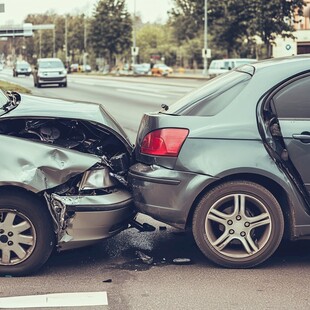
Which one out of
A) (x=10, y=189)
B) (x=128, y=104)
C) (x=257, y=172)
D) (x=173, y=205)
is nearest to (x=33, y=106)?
(x=10, y=189)

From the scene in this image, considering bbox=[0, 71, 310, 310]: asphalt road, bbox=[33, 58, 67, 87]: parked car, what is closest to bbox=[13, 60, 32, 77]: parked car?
bbox=[33, 58, 67, 87]: parked car

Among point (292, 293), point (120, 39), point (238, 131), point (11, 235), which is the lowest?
point (292, 293)

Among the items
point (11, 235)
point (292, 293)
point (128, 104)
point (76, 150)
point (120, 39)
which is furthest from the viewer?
point (120, 39)

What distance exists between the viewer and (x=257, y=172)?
15.5ft

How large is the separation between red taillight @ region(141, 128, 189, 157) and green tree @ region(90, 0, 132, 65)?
246 feet

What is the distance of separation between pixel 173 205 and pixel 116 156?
0.75 metres

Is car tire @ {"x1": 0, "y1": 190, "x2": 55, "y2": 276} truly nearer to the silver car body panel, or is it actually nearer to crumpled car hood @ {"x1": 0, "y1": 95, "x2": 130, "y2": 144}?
the silver car body panel

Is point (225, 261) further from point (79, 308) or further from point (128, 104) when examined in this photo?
point (128, 104)

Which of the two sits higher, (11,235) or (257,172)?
(257,172)

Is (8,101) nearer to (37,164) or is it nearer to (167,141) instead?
(37,164)

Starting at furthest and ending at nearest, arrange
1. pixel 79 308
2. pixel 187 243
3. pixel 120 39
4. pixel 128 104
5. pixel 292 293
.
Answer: pixel 120 39 → pixel 128 104 → pixel 187 243 → pixel 292 293 → pixel 79 308

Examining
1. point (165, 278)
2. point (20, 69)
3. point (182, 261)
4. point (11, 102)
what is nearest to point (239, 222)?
point (182, 261)

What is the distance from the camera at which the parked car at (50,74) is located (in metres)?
37.8

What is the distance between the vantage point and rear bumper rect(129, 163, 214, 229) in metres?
4.75
